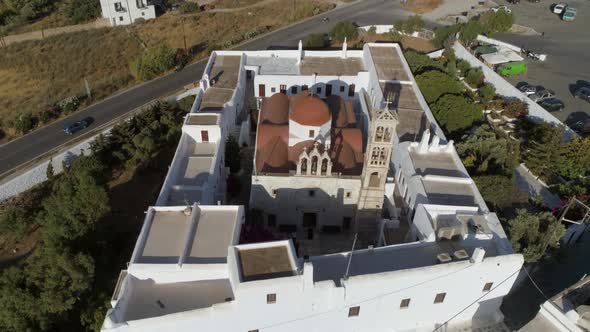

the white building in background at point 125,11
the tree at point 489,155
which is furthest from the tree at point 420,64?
the white building in background at point 125,11

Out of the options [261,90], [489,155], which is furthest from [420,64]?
[261,90]

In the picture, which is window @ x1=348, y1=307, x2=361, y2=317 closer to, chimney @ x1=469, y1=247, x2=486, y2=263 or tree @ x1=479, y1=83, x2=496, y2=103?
chimney @ x1=469, y1=247, x2=486, y2=263

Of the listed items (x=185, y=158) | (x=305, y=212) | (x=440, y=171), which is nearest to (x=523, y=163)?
(x=440, y=171)

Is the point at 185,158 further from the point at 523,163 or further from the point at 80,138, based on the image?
the point at 523,163

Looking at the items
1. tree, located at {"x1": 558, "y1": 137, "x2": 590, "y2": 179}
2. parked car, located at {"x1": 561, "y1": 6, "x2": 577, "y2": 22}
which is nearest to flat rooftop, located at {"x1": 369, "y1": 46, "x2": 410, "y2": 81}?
tree, located at {"x1": 558, "y1": 137, "x2": 590, "y2": 179}

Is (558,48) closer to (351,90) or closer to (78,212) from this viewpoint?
(351,90)

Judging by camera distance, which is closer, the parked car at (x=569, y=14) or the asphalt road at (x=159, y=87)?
the asphalt road at (x=159, y=87)

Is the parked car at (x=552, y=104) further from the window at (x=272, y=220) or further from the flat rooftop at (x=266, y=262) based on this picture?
the flat rooftop at (x=266, y=262)
